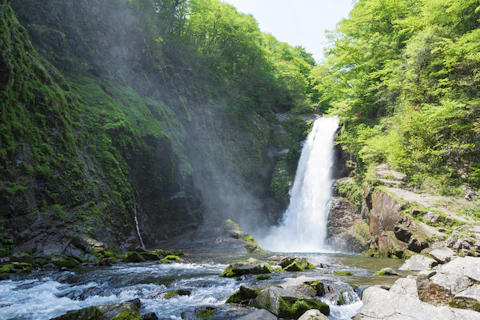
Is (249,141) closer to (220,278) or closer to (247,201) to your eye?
(247,201)

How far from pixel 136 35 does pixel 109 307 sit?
23.3 meters

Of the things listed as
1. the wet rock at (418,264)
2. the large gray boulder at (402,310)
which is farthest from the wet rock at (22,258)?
the wet rock at (418,264)

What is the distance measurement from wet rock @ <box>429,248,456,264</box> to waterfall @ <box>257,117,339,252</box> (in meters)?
10.9

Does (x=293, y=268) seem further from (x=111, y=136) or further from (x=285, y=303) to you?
(x=111, y=136)

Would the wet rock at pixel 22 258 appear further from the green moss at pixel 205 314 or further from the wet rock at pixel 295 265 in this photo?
the wet rock at pixel 295 265

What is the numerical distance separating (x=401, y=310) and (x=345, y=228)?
15.5 metres

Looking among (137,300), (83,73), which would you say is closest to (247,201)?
(83,73)

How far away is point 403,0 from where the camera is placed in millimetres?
20125

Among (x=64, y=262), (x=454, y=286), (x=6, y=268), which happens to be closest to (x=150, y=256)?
(x=64, y=262)

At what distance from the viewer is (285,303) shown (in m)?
5.31

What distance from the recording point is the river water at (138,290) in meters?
5.73

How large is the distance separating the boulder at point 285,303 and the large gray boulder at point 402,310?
749 millimetres

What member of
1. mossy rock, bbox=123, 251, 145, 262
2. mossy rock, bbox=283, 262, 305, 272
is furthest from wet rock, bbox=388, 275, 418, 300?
mossy rock, bbox=123, 251, 145, 262

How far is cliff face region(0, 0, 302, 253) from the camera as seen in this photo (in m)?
11.7
